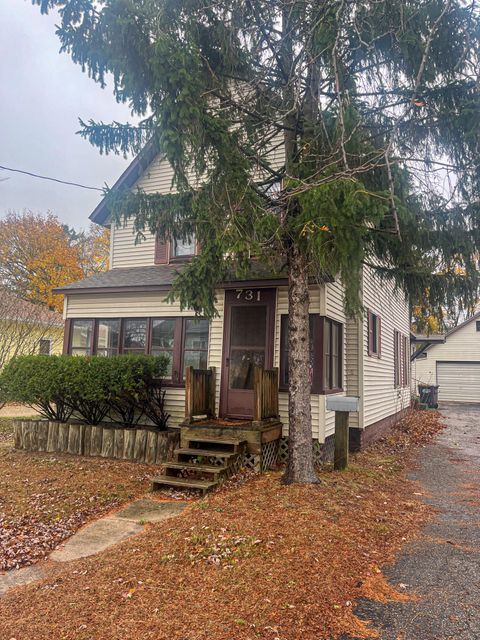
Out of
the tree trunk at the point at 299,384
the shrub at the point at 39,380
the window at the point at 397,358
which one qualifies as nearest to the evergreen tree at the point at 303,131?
the tree trunk at the point at 299,384

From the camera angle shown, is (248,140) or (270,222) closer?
(270,222)

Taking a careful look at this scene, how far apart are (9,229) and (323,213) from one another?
28.4m

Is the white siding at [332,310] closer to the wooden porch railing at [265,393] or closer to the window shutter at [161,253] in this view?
the wooden porch railing at [265,393]

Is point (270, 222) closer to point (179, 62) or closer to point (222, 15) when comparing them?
point (179, 62)

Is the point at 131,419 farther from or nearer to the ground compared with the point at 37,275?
nearer to the ground

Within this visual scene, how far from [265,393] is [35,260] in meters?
24.7

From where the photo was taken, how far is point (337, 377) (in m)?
9.38

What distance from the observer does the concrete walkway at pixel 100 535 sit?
3974mm

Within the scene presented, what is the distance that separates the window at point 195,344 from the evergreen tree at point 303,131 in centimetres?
191

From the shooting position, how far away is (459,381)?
26.2 metres

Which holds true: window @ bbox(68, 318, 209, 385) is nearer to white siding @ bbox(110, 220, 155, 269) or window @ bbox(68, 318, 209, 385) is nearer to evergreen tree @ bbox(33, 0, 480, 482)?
white siding @ bbox(110, 220, 155, 269)

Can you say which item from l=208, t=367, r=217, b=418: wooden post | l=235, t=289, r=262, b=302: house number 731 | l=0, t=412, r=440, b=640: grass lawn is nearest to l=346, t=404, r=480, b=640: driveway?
l=0, t=412, r=440, b=640: grass lawn

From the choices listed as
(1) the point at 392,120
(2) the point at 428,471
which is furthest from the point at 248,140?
(2) the point at 428,471

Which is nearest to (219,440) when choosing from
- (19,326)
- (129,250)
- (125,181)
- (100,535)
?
(100,535)
